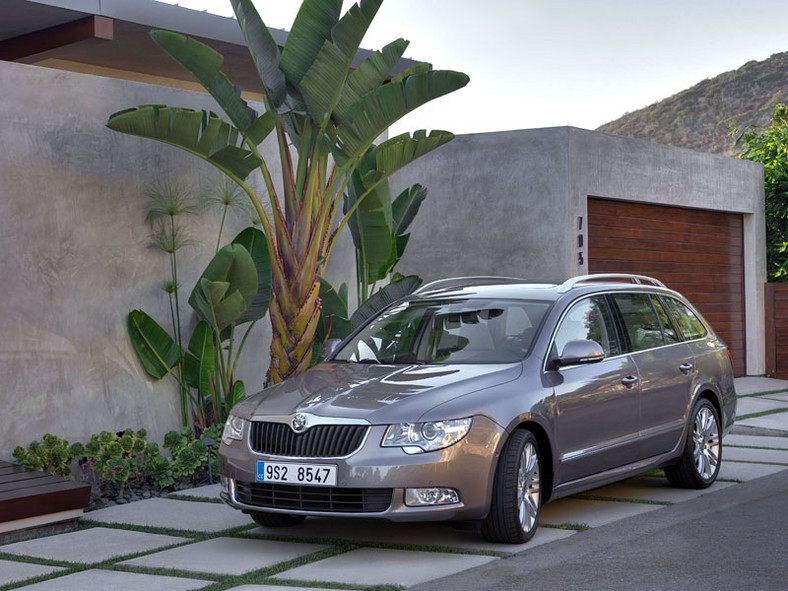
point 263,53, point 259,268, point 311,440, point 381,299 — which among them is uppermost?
point 263,53

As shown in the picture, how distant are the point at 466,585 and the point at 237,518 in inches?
97.4

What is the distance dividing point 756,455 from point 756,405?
4.41 m

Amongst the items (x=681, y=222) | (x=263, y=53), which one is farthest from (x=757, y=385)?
(x=263, y=53)

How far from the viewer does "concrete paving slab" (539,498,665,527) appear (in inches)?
305

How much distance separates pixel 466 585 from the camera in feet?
19.5

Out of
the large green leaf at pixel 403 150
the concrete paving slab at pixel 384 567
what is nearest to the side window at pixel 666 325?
the large green leaf at pixel 403 150

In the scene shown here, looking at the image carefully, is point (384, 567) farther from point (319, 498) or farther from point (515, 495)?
point (515, 495)

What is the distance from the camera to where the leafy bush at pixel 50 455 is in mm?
9039

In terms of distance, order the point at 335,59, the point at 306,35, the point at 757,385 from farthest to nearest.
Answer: the point at 757,385
the point at 306,35
the point at 335,59

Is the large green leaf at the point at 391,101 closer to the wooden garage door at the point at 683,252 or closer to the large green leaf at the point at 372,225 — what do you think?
the large green leaf at the point at 372,225

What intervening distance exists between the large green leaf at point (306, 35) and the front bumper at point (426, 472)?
14.7ft

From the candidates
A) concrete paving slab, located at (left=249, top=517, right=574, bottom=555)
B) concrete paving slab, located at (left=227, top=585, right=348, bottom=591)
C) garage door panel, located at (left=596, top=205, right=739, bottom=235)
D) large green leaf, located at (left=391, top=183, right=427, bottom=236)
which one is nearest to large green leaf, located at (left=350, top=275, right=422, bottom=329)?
large green leaf, located at (left=391, top=183, right=427, bottom=236)

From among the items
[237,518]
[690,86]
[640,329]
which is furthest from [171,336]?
[690,86]

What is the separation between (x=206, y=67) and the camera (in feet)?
31.6
